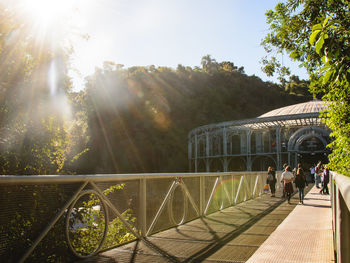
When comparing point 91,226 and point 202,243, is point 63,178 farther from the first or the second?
point 202,243

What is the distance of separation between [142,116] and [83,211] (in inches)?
2383

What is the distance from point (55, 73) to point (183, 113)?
64160 millimetres

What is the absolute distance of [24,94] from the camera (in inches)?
293

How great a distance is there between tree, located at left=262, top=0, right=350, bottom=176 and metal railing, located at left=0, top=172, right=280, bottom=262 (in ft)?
10.8

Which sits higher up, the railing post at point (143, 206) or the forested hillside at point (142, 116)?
the forested hillside at point (142, 116)

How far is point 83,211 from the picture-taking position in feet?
16.5

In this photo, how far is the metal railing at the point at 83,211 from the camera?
12.5 feet

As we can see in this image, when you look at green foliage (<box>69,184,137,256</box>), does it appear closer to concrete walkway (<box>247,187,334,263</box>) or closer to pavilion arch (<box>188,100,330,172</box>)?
concrete walkway (<box>247,187,334,263</box>)

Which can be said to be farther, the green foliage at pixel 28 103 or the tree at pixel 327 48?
the green foliage at pixel 28 103

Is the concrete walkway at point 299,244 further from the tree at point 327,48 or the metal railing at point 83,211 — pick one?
the metal railing at point 83,211

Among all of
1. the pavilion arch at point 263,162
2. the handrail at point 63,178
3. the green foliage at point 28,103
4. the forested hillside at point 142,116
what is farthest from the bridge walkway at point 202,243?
the forested hillside at point 142,116

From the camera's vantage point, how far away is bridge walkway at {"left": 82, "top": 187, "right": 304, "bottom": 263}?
193 inches

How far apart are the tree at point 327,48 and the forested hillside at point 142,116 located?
46312mm

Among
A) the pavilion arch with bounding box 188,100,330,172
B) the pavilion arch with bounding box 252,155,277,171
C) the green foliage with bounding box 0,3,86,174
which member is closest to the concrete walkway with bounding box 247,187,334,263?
the green foliage with bounding box 0,3,86,174
